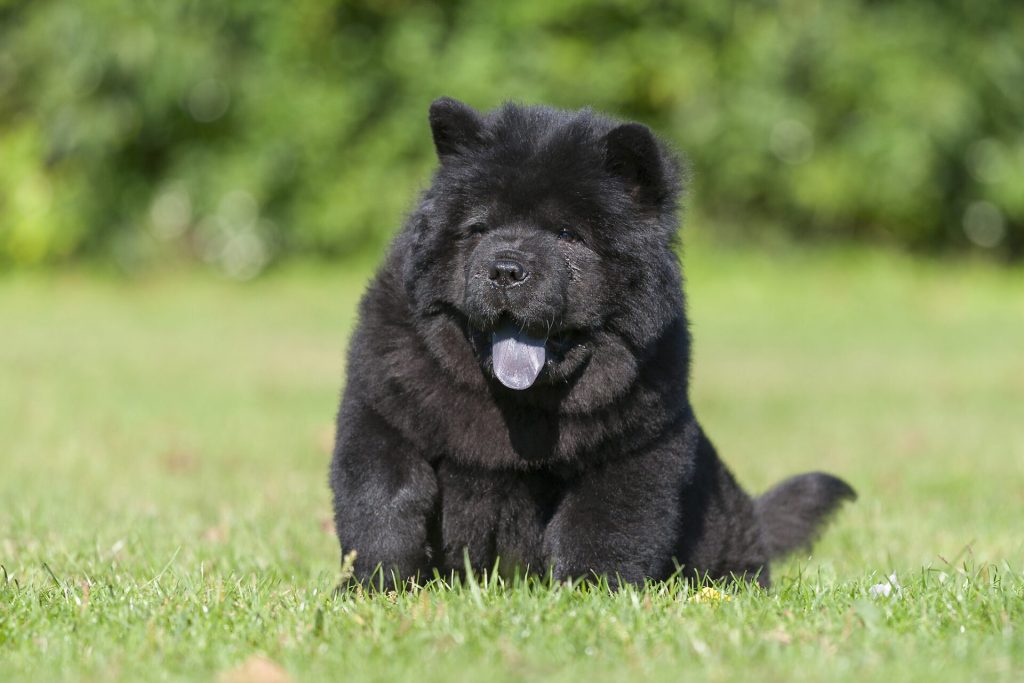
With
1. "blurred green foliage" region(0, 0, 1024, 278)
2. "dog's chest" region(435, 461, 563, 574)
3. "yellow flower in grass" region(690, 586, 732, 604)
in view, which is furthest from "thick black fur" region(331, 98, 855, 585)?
"blurred green foliage" region(0, 0, 1024, 278)

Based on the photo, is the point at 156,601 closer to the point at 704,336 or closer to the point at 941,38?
the point at 704,336

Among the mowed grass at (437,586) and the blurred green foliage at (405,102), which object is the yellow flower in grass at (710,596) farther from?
the blurred green foliage at (405,102)

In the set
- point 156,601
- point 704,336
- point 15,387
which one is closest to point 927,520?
point 156,601

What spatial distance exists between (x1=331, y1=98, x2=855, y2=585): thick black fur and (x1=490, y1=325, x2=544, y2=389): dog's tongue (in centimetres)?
5

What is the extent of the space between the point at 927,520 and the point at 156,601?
11.6 ft

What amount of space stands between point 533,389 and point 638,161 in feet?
2.38

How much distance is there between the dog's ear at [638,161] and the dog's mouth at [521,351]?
48 cm

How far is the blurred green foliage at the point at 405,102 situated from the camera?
16281 millimetres

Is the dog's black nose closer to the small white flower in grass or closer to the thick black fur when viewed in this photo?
the thick black fur

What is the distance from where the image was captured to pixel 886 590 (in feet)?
11.6

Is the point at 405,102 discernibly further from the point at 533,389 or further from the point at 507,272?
the point at 507,272

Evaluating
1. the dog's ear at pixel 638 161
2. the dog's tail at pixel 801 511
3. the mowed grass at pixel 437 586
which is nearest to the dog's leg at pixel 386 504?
the mowed grass at pixel 437 586

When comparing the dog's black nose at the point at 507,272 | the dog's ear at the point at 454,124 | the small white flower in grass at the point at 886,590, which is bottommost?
the small white flower in grass at the point at 886,590

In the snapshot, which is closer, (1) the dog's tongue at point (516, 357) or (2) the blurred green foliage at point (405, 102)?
(1) the dog's tongue at point (516, 357)
